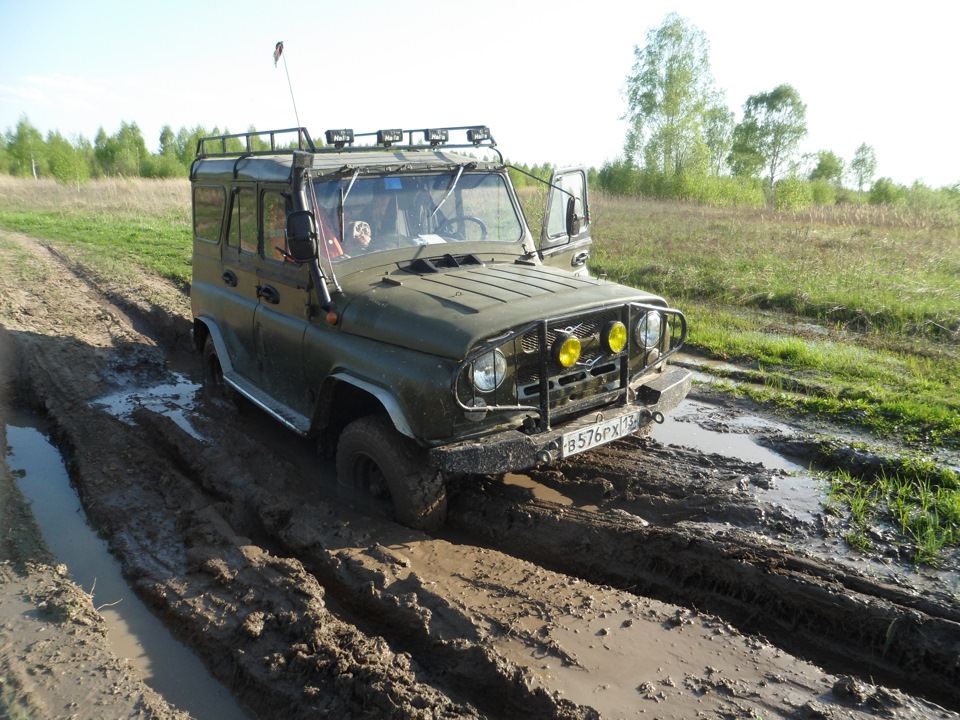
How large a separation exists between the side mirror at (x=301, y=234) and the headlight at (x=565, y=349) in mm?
1598

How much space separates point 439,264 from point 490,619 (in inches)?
99.8

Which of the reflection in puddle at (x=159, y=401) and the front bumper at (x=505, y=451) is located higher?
the front bumper at (x=505, y=451)

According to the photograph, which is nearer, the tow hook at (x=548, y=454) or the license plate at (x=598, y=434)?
the tow hook at (x=548, y=454)

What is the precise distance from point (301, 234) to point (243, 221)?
1565 mm

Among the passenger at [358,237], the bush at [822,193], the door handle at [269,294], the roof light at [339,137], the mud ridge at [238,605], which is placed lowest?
the mud ridge at [238,605]

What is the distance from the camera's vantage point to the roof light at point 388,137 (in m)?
5.66

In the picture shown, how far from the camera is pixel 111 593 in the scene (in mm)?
4098

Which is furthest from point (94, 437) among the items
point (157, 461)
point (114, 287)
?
point (114, 287)

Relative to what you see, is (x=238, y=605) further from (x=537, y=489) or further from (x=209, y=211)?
(x=209, y=211)

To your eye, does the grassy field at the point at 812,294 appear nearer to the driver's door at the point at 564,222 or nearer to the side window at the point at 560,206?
the driver's door at the point at 564,222

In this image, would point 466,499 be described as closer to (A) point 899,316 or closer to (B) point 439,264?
(B) point 439,264

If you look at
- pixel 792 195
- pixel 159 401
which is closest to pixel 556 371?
pixel 159 401

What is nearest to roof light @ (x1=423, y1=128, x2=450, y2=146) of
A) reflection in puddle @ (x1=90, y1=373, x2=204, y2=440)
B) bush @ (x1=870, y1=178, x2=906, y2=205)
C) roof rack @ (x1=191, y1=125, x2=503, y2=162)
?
roof rack @ (x1=191, y1=125, x2=503, y2=162)

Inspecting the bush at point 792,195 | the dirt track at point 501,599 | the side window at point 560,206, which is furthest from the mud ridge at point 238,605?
the bush at point 792,195
